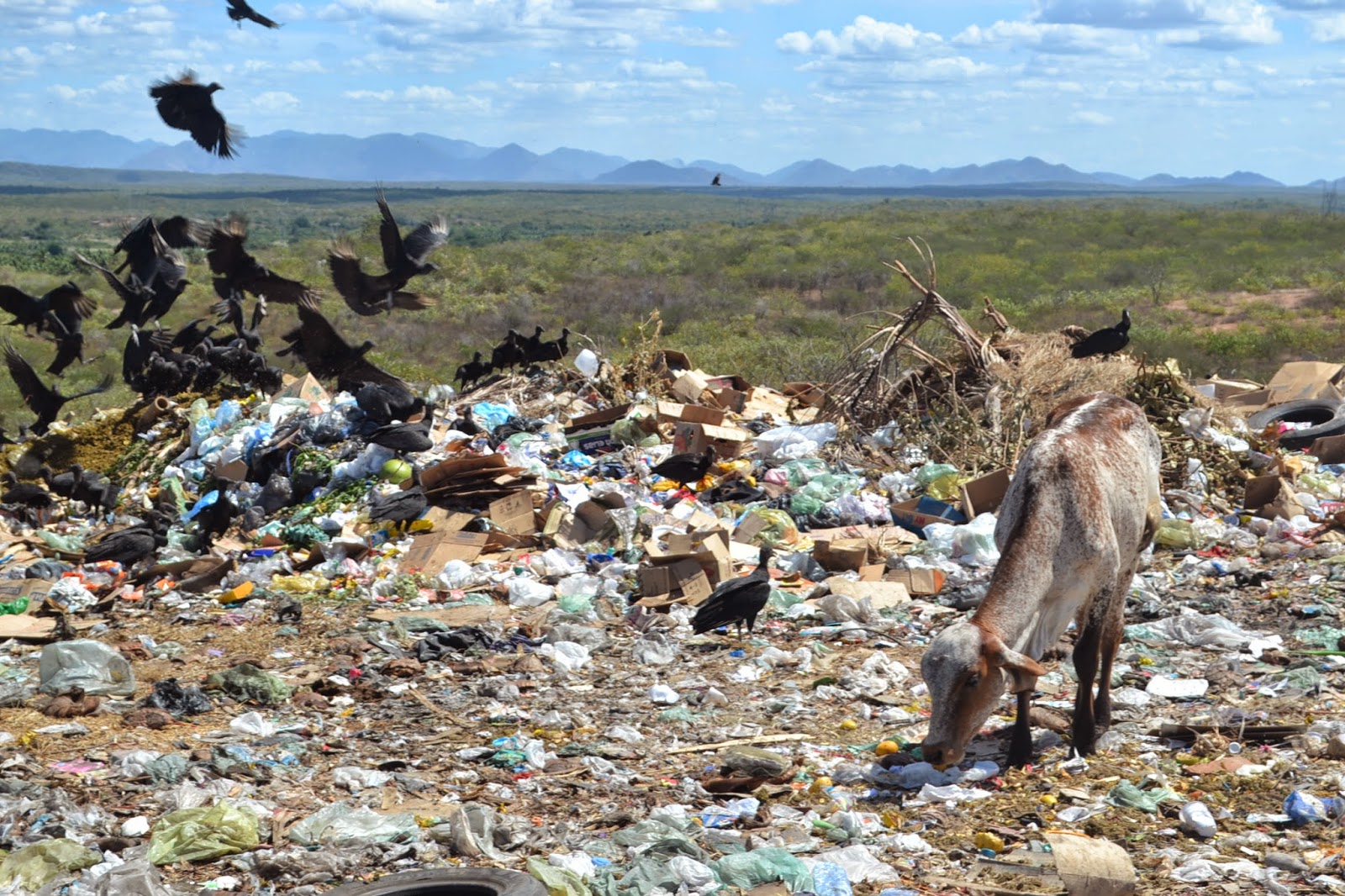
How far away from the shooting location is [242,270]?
514 inches

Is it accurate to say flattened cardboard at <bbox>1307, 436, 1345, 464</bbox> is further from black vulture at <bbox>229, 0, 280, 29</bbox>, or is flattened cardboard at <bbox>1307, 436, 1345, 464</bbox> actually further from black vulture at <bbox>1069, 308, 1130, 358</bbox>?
black vulture at <bbox>229, 0, 280, 29</bbox>

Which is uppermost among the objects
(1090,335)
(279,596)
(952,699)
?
(1090,335)

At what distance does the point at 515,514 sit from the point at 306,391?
14.3ft

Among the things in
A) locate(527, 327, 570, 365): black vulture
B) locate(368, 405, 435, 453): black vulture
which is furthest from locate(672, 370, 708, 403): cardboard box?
locate(368, 405, 435, 453): black vulture

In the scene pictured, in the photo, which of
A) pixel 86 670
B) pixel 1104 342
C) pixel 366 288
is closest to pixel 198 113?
pixel 366 288

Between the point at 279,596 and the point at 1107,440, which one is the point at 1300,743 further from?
the point at 279,596

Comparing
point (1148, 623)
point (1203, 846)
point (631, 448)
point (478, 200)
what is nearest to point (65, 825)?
point (1203, 846)

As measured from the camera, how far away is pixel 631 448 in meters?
11.6

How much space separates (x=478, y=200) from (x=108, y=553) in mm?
130656

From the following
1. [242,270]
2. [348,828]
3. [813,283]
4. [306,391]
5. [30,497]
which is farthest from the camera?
[813,283]

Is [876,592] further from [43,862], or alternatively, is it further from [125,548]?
[125,548]

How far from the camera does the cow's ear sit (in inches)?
190

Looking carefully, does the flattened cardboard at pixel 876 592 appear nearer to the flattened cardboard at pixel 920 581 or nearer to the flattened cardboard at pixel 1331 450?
the flattened cardboard at pixel 920 581

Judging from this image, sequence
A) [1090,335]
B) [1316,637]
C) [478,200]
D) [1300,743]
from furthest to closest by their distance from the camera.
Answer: [478,200]
[1090,335]
[1316,637]
[1300,743]
